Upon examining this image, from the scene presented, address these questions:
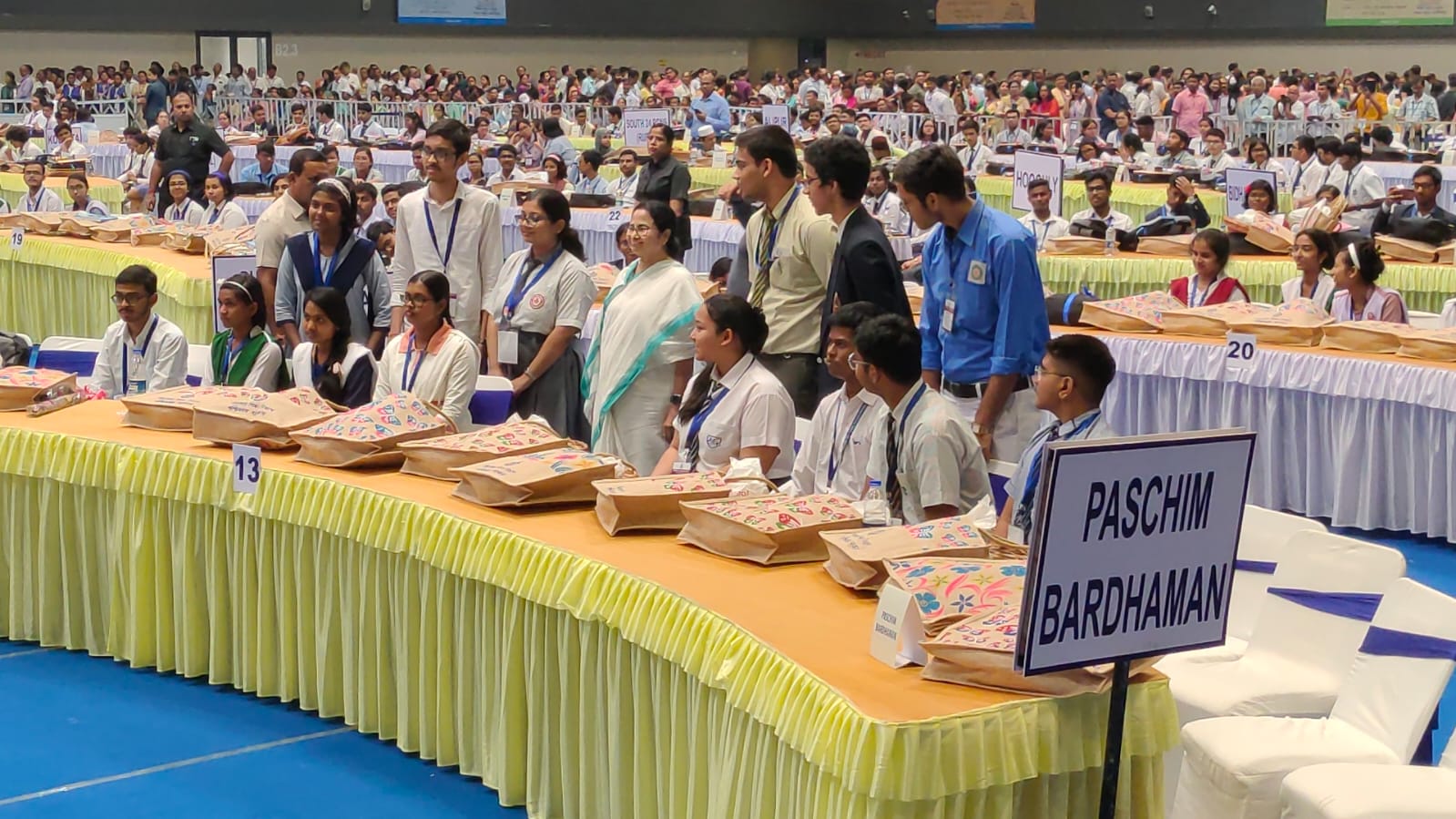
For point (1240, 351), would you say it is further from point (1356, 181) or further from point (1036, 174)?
point (1356, 181)

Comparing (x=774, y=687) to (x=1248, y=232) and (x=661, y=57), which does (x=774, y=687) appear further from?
(x=661, y=57)

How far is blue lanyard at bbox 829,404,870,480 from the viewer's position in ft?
14.5

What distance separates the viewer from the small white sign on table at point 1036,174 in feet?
36.7

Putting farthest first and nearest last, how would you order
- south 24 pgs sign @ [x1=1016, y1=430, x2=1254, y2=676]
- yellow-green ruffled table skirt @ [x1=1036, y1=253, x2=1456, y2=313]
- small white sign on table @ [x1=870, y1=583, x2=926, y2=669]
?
yellow-green ruffled table skirt @ [x1=1036, y1=253, x2=1456, y2=313] < small white sign on table @ [x1=870, y1=583, x2=926, y2=669] < south 24 pgs sign @ [x1=1016, y1=430, x2=1254, y2=676]

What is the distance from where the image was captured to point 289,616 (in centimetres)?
489

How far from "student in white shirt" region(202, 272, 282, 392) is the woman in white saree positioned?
1.30m

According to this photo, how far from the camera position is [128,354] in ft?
20.9

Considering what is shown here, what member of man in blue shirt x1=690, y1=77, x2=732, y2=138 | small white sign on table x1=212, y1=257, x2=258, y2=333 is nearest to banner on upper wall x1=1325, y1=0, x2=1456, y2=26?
man in blue shirt x1=690, y1=77, x2=732, y2=138

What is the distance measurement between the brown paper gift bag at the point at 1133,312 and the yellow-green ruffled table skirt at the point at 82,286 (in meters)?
4.41

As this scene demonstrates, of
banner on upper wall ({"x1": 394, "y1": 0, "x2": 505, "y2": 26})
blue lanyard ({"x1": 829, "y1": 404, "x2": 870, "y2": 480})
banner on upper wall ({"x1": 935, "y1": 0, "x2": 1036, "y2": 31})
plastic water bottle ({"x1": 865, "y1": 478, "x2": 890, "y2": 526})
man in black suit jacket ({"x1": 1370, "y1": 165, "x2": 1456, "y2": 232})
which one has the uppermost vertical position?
banner on upper wall ({"x1": 935, "y1": 0, "x2": 1036, "y2": 31})

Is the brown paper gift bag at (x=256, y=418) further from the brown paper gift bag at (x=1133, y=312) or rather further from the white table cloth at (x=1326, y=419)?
the brown paper gift bag at (x=1133, y=312)

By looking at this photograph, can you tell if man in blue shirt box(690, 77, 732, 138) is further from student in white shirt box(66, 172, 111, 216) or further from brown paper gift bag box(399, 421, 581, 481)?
brown paper gift bag box(399, 421, 581, 481)

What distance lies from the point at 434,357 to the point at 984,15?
3025 centimetres

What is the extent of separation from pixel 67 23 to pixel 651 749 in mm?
27929
